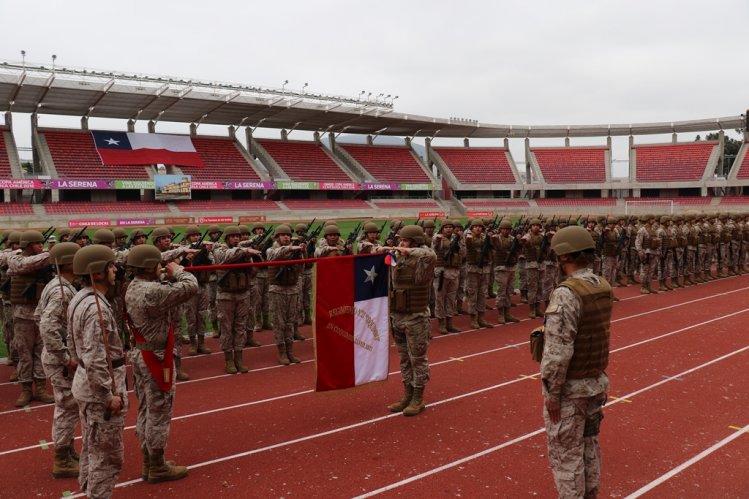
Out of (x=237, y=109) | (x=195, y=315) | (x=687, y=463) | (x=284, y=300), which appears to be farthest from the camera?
(x=237, y=109)

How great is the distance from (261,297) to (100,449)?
269 inches

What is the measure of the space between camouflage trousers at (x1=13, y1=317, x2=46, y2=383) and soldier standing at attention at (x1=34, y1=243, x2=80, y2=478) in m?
2.09

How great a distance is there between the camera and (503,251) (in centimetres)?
1095

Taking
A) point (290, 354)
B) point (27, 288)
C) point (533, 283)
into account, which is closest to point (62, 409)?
point (27, 288)

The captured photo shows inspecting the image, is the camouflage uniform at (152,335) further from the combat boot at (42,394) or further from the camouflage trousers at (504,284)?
the camouflage trousers at (504,284)

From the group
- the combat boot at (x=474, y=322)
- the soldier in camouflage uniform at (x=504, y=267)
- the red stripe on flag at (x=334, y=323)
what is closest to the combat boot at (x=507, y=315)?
the soldier in camouflage uniform at (x=504, y=267)

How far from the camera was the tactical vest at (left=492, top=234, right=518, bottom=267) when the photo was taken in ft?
35.8

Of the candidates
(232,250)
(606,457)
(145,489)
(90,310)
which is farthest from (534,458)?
(232,250)

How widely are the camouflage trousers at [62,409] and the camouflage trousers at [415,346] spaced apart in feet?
11.0

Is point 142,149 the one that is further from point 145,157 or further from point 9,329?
point 9,329

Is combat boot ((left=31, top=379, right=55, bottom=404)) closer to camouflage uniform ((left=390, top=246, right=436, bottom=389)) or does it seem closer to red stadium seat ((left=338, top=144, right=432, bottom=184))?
camouflage uniform ((left=390, top=246, right=436, bottom=389))

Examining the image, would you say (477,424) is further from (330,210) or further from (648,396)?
(330,210)

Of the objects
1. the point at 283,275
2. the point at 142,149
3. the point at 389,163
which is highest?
the point at 142,149

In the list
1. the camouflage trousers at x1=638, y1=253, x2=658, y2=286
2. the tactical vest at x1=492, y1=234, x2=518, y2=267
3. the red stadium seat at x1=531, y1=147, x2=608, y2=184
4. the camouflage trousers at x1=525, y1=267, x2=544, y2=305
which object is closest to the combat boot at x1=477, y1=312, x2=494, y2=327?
the tactical vest at x1=492, y1=234, x2=518, y2=267
